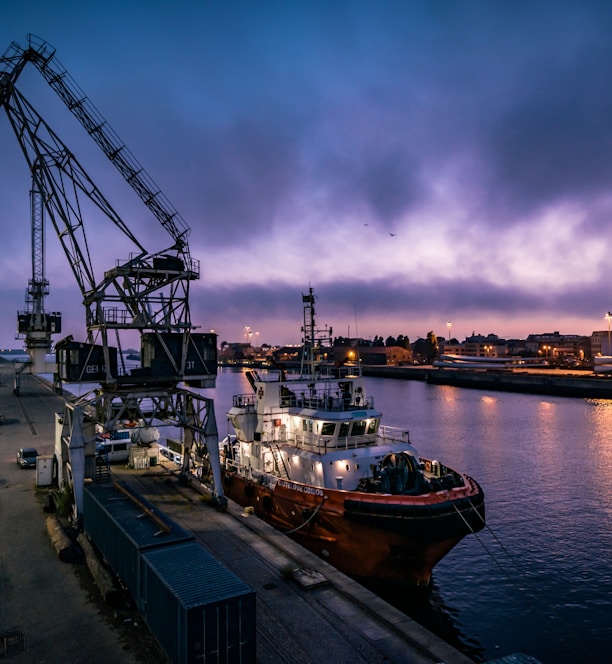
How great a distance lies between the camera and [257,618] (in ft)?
44.6

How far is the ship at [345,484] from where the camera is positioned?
20.9 m

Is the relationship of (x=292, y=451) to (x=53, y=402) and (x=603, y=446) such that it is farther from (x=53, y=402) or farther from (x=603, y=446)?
(x=53, y=402)

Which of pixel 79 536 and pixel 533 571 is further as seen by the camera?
pixel 533 571

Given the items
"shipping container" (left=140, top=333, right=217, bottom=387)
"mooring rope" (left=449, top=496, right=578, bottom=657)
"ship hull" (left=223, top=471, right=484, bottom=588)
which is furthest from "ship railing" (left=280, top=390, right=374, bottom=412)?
"mooring rope" (left=449, top=496, right=578, bottom=657)

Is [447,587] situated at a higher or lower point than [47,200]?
lower

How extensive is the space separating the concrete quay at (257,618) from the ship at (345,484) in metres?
3.88

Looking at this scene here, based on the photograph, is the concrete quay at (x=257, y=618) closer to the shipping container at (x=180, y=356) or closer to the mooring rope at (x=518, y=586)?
the shipping container at (x=180, y=356)

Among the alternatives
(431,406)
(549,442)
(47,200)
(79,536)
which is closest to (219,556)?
(79,536)

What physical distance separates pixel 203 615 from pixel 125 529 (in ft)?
19.9

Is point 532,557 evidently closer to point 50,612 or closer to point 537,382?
point 50,612

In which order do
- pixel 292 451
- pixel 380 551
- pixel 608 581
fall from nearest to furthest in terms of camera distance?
pixel 380 551
pixel 608 581
pixel 292 451

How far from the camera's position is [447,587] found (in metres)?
23.5

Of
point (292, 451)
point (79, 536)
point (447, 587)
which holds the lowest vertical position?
point (447, 587)

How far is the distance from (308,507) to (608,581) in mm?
14813
